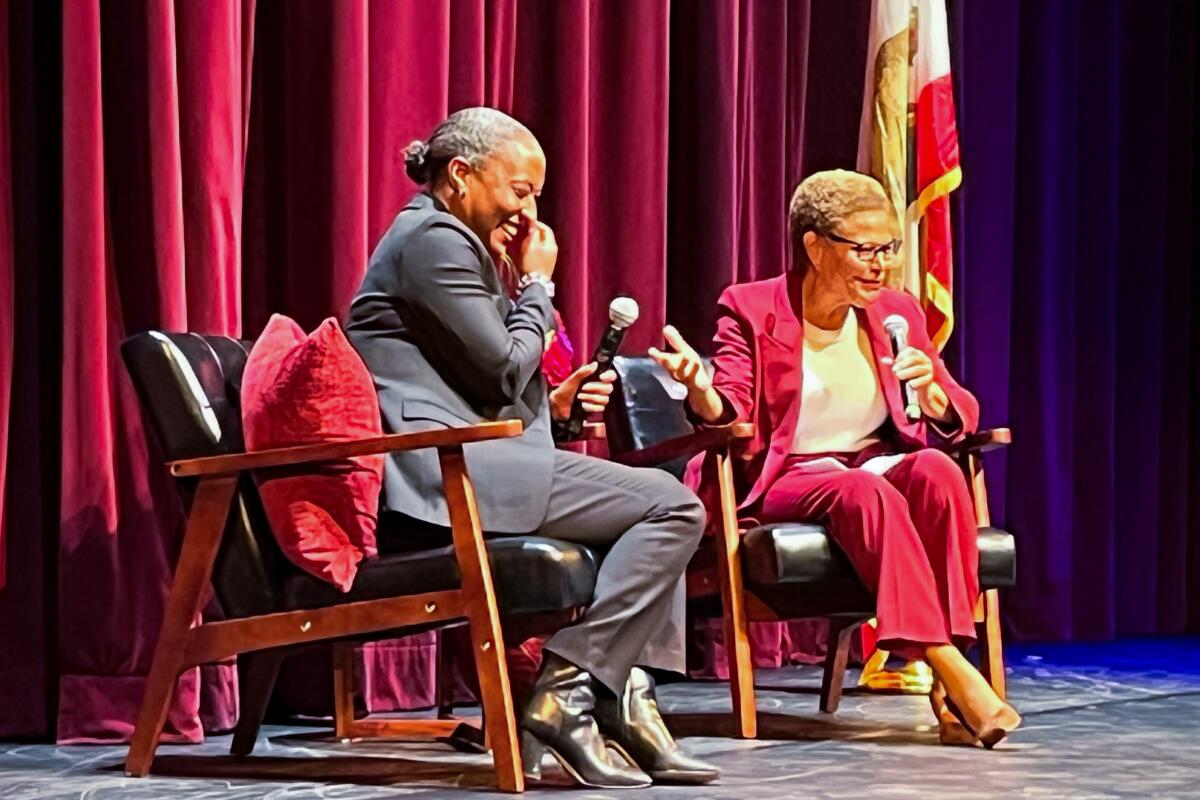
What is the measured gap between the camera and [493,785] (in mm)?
2768

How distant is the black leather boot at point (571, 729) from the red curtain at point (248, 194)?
911mm

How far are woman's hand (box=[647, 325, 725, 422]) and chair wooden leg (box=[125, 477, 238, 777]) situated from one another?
82 cm

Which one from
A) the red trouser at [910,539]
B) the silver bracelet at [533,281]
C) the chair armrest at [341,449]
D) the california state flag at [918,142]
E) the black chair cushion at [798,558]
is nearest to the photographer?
the chair armrest at [341,449]

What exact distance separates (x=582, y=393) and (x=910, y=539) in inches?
24.4

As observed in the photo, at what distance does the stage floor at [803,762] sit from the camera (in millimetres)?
2760

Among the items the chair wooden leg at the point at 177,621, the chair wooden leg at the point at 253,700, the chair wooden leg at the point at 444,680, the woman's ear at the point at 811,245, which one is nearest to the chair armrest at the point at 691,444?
the woman's ear at the point at 811,245

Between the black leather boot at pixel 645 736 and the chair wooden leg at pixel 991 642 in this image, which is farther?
the chair wooden leg at pixel 991 642

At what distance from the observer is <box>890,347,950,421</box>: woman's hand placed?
3453 mm

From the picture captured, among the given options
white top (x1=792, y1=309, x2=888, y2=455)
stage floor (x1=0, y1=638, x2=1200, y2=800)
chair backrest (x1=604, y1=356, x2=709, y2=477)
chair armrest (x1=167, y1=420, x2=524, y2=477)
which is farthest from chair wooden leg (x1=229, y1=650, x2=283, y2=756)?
white top (x1=792, y1=309, x2=888, y2=455)

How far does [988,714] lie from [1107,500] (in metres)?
2.78

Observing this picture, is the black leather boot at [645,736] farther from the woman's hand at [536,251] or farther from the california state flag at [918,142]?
the california state flag at [918,142]

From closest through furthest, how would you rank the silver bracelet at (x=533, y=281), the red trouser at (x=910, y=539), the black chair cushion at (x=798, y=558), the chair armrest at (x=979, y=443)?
the silver bracelet at (x=533, y=281)
the red trouser at (x=910, y=539)
the black chair cushion at (x=798, y=558)
the chair armrest at (x=979, y=443)

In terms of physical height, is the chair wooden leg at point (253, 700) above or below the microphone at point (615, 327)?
below

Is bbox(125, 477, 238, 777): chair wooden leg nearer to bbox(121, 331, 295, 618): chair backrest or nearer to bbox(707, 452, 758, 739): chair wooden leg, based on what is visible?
bbox(121, 331, 295, 618): chair backrest
